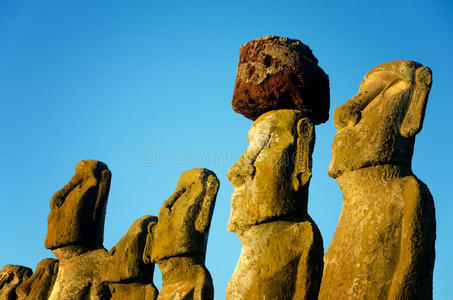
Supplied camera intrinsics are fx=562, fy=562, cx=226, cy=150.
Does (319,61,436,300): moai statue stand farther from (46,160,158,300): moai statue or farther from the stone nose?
(46,160,158,300): moai statue

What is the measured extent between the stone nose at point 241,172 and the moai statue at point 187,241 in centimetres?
161

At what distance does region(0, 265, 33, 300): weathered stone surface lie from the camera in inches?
421

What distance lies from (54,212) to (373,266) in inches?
227

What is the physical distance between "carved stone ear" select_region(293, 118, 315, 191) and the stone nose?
44 cm

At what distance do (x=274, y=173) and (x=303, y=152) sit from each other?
38cm

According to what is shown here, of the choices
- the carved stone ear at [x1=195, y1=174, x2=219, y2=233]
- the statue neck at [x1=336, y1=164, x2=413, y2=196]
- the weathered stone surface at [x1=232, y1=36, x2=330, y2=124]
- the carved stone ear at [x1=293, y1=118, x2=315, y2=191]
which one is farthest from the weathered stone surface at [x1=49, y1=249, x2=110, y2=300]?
the statue neck at [x1=336, y1=164, x2=413, y2=196]

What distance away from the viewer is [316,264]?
519 cm

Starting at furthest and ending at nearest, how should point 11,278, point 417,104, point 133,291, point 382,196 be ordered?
point 11,278 → point 133,291 → point 417,104 → point 382,196

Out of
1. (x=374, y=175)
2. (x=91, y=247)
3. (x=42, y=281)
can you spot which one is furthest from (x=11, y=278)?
(x=374, y=175)

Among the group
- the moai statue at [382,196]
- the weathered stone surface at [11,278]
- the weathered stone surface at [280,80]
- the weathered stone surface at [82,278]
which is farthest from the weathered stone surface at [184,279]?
the weathered stone surface at [11,278]

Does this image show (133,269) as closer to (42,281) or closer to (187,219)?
(187,219)

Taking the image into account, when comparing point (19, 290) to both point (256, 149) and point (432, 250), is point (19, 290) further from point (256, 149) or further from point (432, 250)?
point (432, 250)

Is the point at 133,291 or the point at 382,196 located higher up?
the point at 382,196

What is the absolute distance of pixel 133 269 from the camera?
307 inches
